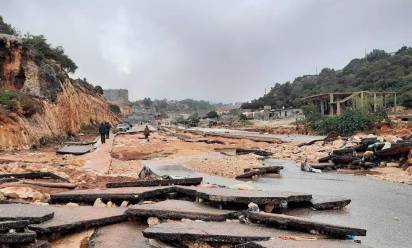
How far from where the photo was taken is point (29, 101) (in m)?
26.6

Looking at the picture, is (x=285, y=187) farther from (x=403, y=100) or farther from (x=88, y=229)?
(x=403, y=100)

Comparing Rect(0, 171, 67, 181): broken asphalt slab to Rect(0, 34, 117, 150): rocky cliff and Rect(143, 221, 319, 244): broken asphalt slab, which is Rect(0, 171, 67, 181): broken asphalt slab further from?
Rect(0, 34, 117, 150): rocky cliff

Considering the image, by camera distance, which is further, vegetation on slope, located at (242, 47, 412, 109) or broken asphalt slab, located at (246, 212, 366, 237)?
vegetation on slope, located at (242, 47, 412, 109)

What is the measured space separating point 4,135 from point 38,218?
58.4ft

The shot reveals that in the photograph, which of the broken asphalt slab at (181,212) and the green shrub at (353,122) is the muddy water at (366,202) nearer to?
the broken asphalt slab at (181,212)

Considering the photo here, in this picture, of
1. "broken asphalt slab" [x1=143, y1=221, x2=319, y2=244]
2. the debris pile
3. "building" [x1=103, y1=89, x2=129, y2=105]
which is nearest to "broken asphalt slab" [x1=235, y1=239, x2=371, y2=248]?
"broken asphalt slab" [x1=143, y1=221, x2=319, y2=244]

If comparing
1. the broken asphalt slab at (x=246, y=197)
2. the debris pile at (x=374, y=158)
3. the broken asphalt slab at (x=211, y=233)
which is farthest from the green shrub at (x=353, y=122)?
the broken asphalt slab at (x=211, y=233)

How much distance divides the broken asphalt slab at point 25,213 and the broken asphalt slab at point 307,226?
8.10ft

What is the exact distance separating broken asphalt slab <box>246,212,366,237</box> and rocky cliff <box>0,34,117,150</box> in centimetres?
1832

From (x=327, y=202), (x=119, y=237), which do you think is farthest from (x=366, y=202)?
(x=119, y=237)

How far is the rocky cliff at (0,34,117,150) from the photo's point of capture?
22.5 metres

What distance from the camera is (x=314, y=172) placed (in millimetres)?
15914

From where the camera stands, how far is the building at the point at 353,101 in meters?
44.7

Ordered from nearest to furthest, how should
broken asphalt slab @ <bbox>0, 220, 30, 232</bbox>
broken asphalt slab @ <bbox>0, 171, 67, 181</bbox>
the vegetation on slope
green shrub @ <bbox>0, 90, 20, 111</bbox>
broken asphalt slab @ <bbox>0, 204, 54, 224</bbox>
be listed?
1. broken asphalt slab @ <bbox>0, 220, 30, 232</bbox>
2. broken asphalt slab @ <bbox>0, 204, 54, 224</bbox>
3. broken asphalt slab @ <bbox>0, 171, 67, 181</bbox>
4. green shrub @ <bbox>0, 90, 20, 111</bbox>
5. the vegetation on slope
